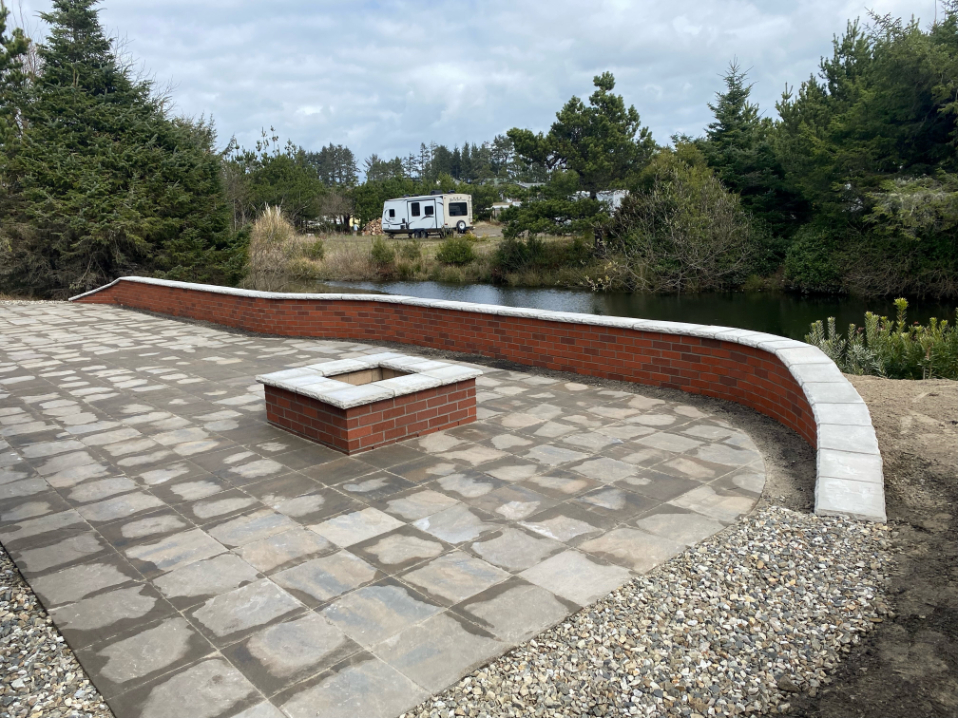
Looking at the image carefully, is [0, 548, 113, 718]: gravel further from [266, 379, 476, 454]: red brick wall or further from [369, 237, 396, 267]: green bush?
[369, 237, 396, 267]: green bush

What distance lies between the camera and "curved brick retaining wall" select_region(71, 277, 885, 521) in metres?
3.29

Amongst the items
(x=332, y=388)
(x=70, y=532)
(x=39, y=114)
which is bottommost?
(x=70, y=532)

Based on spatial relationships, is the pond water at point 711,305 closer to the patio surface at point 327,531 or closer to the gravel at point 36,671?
the patio surface at point 327,531

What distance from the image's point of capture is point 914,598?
7.61 ft

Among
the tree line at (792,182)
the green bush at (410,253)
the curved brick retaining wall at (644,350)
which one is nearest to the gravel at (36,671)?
the curved brick retaining wall at (644,350)

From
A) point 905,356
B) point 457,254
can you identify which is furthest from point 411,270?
point 905,356

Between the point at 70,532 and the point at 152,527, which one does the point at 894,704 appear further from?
the point at 70,532

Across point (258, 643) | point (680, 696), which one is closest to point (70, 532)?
point (258, 643)

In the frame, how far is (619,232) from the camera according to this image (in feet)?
75.6

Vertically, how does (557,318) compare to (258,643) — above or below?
above

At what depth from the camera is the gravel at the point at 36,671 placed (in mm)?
1903

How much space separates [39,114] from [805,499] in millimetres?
17680

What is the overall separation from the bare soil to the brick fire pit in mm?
2379

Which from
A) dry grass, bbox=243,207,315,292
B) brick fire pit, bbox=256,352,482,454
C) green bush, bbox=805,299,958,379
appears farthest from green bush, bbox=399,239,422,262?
brick fire pit, bbox=256,352,482,454
